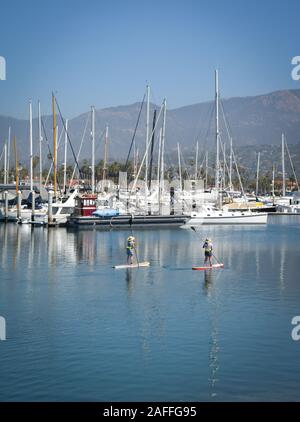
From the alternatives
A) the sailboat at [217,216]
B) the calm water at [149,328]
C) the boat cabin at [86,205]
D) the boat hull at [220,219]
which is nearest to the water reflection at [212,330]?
the calm water at [149,328]

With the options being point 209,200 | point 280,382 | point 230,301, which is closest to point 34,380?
point 280,382

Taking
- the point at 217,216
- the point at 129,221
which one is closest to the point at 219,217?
the point at 217,216

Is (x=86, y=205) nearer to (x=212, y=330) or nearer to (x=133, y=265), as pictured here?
(x=133, y=265)

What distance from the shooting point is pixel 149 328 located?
109ft

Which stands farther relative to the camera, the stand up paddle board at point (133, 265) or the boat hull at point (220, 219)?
the boat hull at point (220, 219)

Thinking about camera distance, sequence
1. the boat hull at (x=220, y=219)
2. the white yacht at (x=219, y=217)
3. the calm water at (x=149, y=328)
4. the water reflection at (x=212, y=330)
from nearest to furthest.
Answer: the calm water at (x=149, y=328) < the water reflection at (x=212, y=330) < the boat hull at (x=220, y=219) < the white yacht at (x=219, y=217)

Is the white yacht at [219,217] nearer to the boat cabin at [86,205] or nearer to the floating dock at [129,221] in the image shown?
the floating dock at [129,221]

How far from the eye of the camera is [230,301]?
3972 cm

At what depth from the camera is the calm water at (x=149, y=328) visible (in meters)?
25.2

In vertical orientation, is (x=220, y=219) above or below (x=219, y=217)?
below

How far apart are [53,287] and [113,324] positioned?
Answer: 11127 millimetres

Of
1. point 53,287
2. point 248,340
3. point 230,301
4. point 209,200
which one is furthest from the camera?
point 209,200
